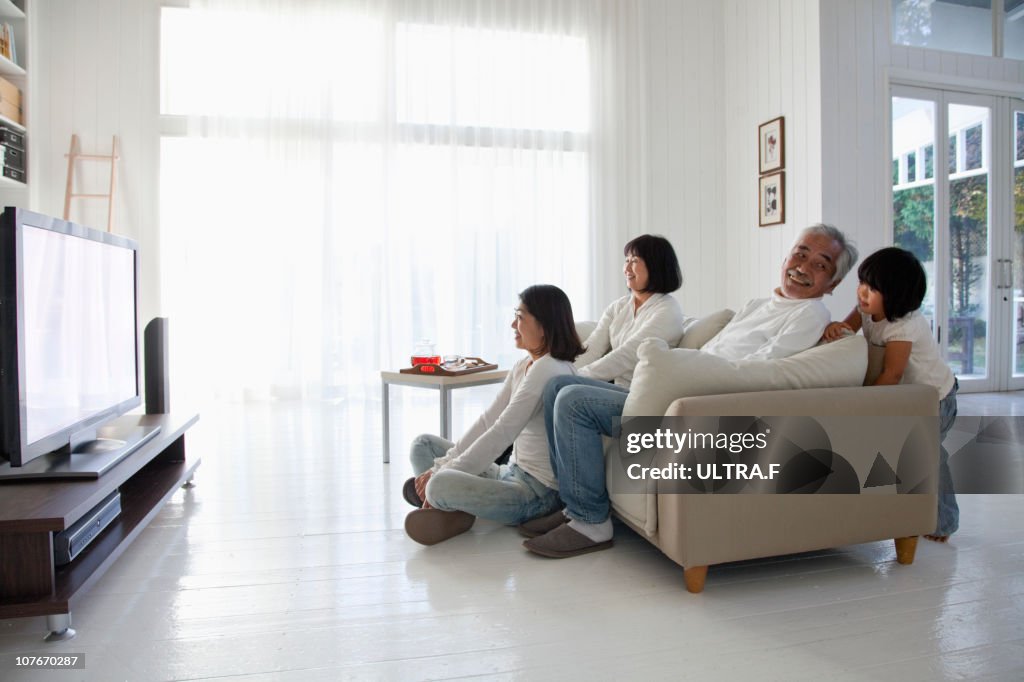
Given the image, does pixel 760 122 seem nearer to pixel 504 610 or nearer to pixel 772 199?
pixel 772 199

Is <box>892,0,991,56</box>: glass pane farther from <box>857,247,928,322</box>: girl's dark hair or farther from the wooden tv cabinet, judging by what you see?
the wooden tv cabinet

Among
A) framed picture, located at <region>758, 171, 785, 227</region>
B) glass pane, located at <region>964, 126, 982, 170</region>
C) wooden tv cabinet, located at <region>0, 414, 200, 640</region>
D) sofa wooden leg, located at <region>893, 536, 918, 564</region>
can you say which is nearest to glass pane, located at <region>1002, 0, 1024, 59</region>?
glass pane, located at <region>964, 126, 982, 170</region>

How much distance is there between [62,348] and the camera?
1.92 metres

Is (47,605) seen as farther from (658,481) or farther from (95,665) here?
(658,481)

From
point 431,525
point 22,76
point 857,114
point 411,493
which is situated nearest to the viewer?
point 431,525

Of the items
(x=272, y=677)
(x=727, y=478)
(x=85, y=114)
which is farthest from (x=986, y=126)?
(x=85, y=114)

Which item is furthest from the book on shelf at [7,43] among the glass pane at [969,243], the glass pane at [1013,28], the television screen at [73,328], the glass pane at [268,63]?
the glass pane at [1013,28]

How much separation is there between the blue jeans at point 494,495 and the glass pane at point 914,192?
155 inches

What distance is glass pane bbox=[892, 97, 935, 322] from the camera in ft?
16.4

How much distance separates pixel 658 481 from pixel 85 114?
16.3 ft

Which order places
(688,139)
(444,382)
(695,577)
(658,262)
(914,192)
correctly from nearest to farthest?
(695,577) → (658,262) → (444,382) → (914,192) → (688,139)

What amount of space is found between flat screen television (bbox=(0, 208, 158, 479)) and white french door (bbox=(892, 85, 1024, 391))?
4927 millimetres

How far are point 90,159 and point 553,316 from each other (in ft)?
14.0

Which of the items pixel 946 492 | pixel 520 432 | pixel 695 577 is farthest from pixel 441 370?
pixel 946 492
